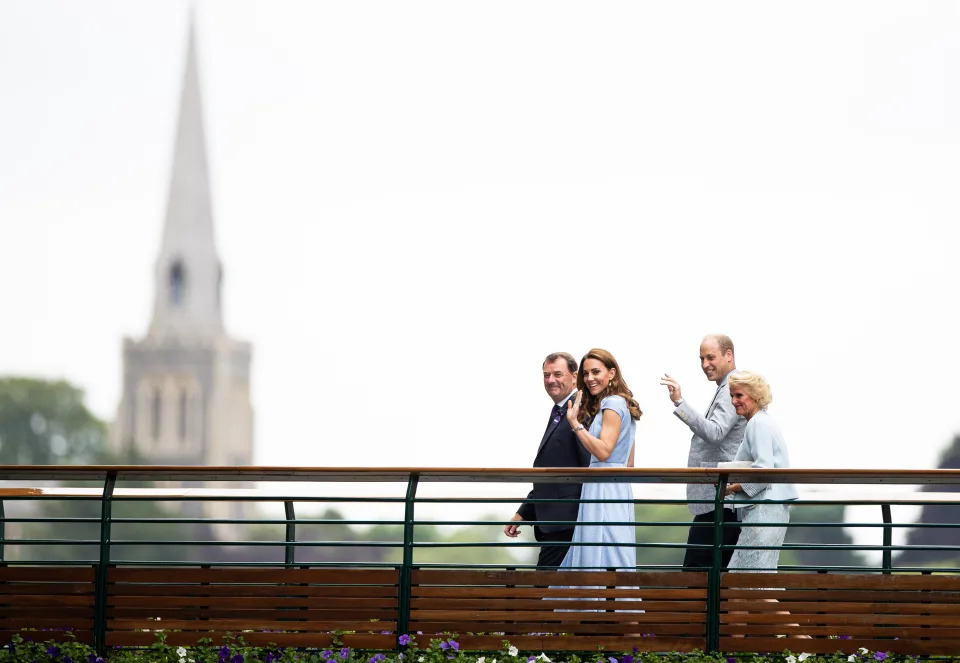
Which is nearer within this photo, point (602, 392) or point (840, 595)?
point (840, 595)

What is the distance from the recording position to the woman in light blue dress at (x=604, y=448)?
9.77 metres

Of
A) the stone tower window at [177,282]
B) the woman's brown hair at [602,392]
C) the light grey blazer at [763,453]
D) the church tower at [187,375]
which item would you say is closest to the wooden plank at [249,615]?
the woman's brown hair at [602,392]

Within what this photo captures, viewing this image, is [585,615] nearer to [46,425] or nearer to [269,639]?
[269,639]

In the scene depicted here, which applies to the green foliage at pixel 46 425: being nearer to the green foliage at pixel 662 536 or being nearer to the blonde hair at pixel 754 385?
the green foliage at pixel 662 536

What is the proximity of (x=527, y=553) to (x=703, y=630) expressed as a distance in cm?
11267

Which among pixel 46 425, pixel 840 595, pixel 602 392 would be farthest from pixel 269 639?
pixel 46 425

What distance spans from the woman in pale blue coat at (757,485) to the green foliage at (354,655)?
571 millimetres

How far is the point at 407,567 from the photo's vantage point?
9.88 meters

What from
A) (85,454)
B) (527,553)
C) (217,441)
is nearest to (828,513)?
(527,553)

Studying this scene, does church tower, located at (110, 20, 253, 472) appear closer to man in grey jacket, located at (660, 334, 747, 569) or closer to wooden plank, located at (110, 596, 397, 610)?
wooden plank, located at (110, 596, 397, 610)

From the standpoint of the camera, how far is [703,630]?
9773 mm

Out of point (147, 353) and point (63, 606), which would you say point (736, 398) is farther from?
point (147, 353)

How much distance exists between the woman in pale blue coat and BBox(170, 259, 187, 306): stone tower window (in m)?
156

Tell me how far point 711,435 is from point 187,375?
164m
